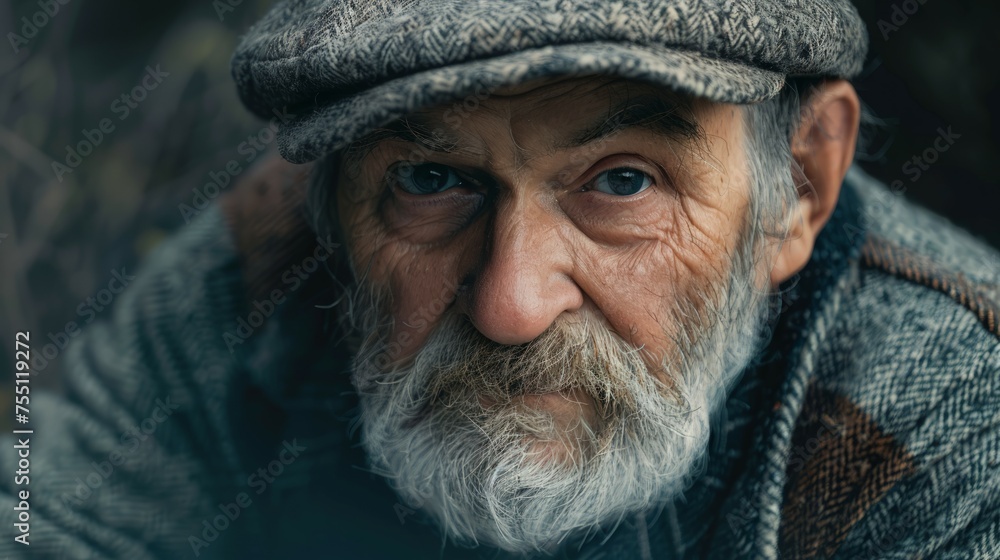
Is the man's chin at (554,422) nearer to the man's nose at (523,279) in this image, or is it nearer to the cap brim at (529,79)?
the man's nose at (523,279)

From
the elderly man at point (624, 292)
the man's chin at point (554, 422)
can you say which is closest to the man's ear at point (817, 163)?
the elderly man at point (624, 292)

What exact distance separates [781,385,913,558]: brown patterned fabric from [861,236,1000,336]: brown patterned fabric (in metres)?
0.29

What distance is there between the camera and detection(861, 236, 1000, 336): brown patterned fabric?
Answer: 1.51 meters

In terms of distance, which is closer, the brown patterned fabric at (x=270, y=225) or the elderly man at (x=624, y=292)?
the elderly man at (x=624, y=292)

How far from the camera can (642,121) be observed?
127 cm

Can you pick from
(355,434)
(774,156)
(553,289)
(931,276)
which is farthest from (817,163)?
(355,434)

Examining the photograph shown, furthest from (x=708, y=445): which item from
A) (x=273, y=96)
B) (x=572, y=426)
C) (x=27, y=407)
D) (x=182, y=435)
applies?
(x=27, y=407)

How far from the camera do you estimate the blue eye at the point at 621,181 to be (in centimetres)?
135

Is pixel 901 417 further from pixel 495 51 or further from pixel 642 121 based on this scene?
pixel 495 51

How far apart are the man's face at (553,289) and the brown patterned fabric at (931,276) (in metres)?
0.30

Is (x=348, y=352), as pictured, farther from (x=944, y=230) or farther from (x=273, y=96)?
(x=944, y=230)

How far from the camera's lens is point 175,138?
9.72 ft

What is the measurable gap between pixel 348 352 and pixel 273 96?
71 cm

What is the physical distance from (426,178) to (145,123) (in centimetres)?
188
